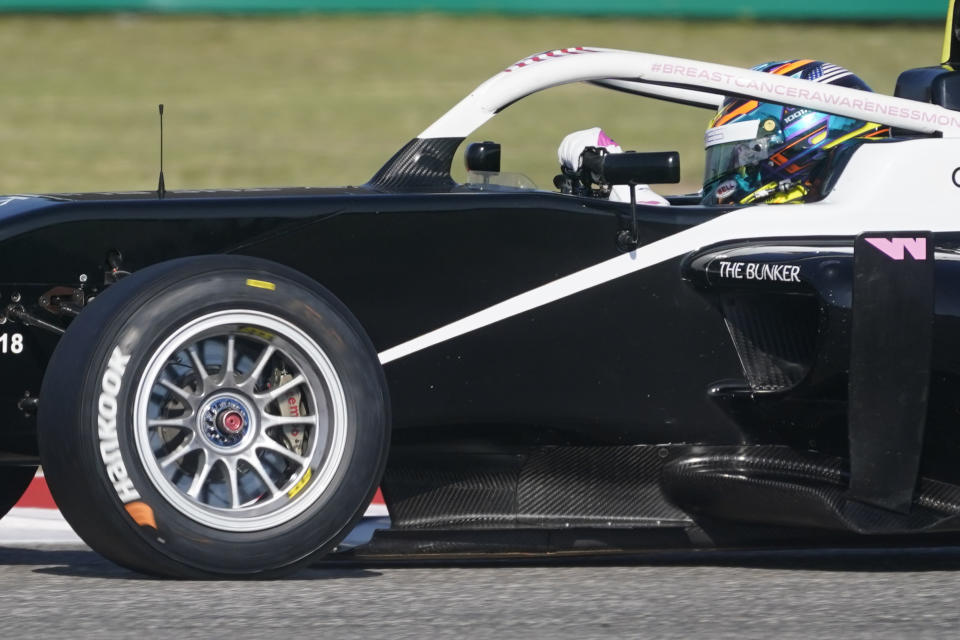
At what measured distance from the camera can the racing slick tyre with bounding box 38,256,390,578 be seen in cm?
375

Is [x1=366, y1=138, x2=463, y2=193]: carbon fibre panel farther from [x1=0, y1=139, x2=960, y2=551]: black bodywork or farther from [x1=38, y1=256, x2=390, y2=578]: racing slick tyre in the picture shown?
[x1=38, y1=256, x2=390, y2=578]: racing slick tyre

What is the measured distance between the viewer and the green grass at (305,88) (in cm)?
1583

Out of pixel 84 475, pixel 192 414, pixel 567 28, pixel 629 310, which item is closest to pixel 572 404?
pixel 629 310

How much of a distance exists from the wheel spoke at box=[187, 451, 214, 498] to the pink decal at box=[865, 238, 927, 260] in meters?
1.77

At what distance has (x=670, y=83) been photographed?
4.64m

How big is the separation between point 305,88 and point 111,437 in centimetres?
1660

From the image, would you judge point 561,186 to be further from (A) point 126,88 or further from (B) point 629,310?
(A) point 126,88

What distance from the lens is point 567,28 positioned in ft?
72.8

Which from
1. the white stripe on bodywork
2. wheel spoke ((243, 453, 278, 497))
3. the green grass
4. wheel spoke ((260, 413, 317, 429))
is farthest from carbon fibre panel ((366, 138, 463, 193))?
the green grass

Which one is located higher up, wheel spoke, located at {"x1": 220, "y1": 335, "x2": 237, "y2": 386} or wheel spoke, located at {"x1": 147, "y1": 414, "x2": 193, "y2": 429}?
wheel spoke, located at {"x1": 220, "y1": 335, "x2": 237, "y2": 386}

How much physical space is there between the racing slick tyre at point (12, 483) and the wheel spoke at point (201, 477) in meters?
1.21

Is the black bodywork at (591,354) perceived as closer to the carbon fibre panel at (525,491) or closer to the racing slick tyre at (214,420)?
the carbon fibre panel at (525,491)

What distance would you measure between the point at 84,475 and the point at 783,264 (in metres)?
1.85

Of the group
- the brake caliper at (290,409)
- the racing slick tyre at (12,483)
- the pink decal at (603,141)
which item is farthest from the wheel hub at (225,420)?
the pink decal at (603,141)
